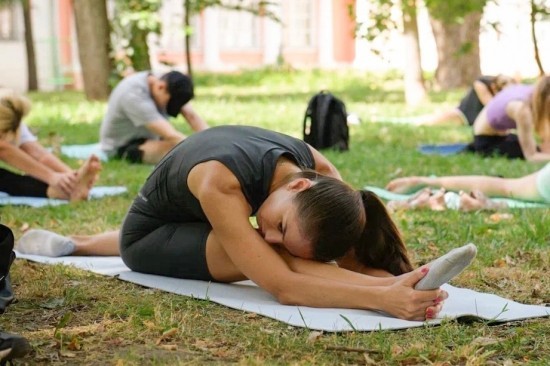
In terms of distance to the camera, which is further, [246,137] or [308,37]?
[308,37]

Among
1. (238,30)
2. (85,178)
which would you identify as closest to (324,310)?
(85,178)

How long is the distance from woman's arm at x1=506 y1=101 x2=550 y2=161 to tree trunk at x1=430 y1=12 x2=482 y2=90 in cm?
1230

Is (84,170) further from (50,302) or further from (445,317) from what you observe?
(445,317)

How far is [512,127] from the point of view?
30.6 feet

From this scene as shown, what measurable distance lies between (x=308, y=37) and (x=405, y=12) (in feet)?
53.2

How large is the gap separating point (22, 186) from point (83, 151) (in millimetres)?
2840

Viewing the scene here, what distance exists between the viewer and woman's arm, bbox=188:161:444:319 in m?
3.50

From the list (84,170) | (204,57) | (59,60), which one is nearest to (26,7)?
(59,60)

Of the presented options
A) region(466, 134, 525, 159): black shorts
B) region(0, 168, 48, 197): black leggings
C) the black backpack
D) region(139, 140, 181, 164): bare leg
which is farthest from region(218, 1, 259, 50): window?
region(0, 168, 48, 197): black leggings

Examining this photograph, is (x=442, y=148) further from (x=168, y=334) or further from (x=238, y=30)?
(x=238, y=30)

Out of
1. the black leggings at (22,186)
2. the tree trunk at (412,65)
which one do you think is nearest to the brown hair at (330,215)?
the black leggings at (22,186)

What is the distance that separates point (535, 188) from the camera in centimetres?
629

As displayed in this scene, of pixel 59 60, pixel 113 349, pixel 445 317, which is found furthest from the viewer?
pixel 59 60

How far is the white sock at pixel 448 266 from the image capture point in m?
3.25
